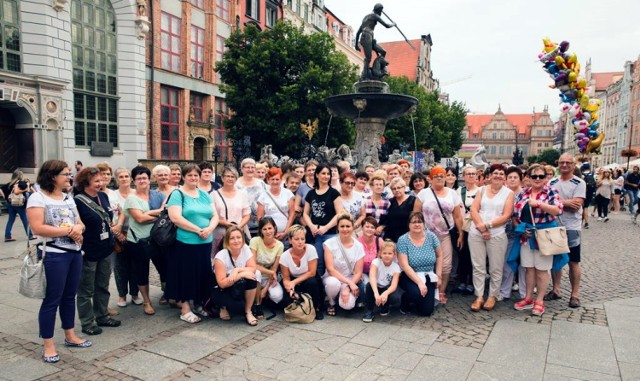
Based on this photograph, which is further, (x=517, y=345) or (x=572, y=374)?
(x=517, y=345)

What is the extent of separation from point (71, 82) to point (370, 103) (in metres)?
16.7

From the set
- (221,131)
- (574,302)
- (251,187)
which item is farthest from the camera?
(221,131)

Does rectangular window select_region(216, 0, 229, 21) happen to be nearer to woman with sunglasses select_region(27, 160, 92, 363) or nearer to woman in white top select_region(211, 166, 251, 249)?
woman in white top select_region(211, 166, 251, 249)

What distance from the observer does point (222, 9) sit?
113ft

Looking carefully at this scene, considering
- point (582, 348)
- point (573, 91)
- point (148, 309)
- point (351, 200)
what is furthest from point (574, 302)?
point (573, 91)

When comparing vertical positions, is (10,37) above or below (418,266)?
above

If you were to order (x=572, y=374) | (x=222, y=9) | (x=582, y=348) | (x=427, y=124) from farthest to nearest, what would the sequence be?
1. (x=427, y=124)
2. (x=222, y=9)
3. (x=582, y=348)
4. (x=572, y=374)

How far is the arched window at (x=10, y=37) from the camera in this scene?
19.3m

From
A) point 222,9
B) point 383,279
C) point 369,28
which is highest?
point 222,9

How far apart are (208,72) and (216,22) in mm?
3729

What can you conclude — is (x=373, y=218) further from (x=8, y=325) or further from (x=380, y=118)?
(x=380, y=118)

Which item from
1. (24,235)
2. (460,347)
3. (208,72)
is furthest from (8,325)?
(208,72)

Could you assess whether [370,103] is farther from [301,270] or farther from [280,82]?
[280,82]

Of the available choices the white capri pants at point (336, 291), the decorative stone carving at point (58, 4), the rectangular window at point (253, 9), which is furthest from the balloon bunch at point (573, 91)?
the rectangular window at point (253, 9)
